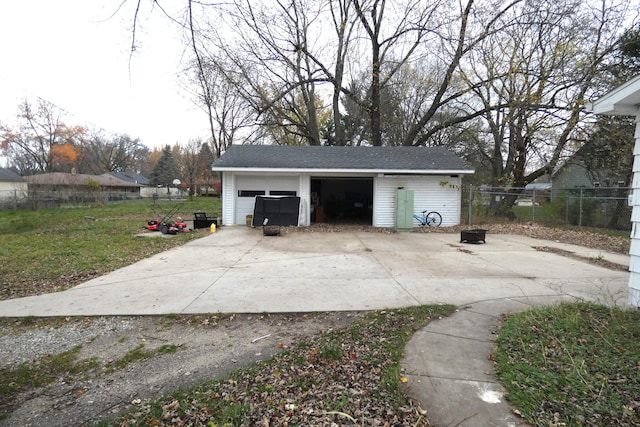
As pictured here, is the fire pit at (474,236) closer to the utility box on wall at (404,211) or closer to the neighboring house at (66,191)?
the utility box on wall at (404,211)

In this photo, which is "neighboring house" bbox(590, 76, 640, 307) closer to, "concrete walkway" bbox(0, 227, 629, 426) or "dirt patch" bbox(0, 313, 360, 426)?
"concrete walkway" bbox(0, 227, 629, 426)

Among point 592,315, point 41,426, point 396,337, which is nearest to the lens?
point 41,426

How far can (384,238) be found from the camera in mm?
11547

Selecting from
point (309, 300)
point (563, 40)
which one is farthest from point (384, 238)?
point (563, 40)

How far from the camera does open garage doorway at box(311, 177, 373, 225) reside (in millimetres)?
20348

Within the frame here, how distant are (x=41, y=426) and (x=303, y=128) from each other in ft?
78.1

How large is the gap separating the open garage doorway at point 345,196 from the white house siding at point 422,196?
15.4 ft

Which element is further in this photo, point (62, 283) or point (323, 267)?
point (323, 267)

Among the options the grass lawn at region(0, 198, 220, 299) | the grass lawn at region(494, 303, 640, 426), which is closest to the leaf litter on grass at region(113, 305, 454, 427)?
the grass lawn at region(494, 303, 640, 426)

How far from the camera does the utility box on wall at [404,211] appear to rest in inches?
536

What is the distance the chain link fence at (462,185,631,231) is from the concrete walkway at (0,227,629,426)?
20.9ft

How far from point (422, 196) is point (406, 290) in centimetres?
1040

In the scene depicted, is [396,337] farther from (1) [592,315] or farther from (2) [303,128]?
(2) [303,128]

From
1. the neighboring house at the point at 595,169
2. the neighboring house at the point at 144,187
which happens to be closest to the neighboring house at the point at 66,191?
the neighboring house at the point at 144,187
